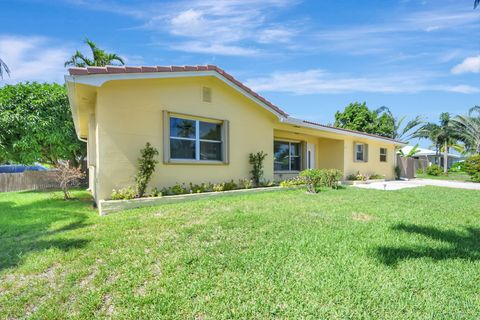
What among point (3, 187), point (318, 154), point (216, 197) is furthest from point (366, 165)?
point (3, 187)

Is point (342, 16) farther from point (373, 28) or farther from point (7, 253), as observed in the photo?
point (7, 253)

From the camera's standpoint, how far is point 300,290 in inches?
132

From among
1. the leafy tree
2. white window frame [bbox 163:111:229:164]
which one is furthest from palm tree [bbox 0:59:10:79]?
the leafy tree

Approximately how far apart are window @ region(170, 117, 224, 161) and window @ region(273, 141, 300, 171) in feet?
19.0

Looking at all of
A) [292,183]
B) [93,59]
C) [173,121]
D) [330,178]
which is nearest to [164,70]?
[173,121]

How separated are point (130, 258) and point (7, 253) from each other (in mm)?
2344

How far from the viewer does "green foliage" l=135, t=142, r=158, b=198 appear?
8.29 m

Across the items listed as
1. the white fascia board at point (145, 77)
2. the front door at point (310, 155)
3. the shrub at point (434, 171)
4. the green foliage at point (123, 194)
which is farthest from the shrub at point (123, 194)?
the shrub at point (434, 171)

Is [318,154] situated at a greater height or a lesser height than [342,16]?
lesser

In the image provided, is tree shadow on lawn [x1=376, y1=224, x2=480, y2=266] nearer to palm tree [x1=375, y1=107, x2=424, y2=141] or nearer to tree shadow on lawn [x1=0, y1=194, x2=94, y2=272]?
tree shadow on lawn [x1=0, y1=194, x2=94, y2=272]

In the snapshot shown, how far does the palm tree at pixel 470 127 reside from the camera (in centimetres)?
3015

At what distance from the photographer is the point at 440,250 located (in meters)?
4.69

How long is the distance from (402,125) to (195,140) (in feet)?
109

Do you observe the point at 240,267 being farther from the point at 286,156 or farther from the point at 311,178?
the point at 286,156
